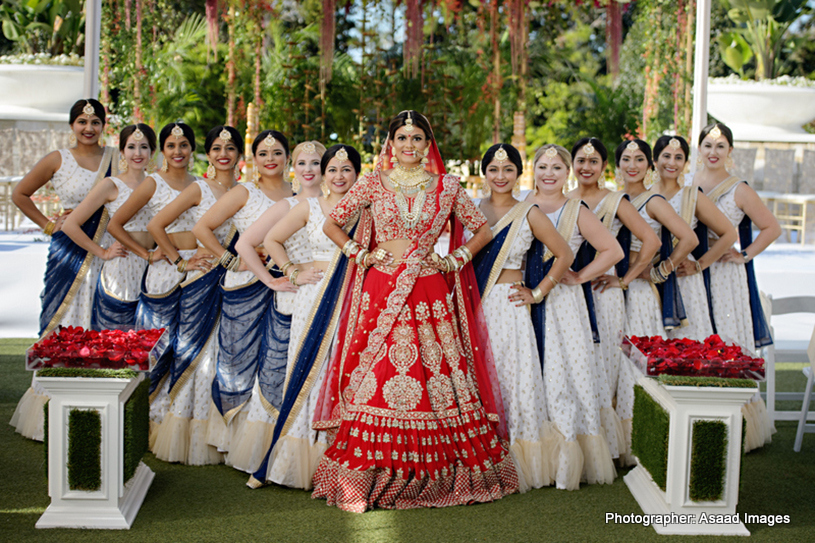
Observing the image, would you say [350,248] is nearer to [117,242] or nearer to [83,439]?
[83,439]

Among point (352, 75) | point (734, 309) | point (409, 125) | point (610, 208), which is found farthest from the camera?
point (352, 75)

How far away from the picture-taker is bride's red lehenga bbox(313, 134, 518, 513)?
10.4 ft

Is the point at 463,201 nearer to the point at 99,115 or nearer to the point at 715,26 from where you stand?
the point at 99,115

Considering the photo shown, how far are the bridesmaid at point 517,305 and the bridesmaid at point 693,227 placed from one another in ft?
3.10

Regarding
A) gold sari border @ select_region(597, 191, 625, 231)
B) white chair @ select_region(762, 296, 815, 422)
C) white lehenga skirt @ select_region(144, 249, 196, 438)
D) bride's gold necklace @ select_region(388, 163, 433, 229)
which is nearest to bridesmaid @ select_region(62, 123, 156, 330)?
white lehenga skirt @ select_region(144, 249, 196, 438)

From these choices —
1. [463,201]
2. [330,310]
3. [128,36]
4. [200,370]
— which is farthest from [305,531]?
[128,36]

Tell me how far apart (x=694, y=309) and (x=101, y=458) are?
2.88 metres

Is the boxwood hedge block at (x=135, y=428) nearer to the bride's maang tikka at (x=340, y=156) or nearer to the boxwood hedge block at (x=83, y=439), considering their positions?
the boxwood hedge block at (x=83, y=439)

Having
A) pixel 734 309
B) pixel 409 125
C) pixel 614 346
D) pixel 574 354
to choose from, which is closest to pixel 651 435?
pixel 574 354

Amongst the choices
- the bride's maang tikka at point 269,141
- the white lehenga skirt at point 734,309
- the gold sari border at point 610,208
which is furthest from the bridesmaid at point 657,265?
the bride's maang tikka at point 269,141

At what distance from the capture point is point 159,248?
3945 mm

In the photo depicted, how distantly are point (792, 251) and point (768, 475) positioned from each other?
663 cm

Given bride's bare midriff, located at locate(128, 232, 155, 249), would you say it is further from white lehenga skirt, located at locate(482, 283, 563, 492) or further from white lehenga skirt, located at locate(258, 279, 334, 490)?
white lehenga skirt, located at locate(482, 283, 563, 492)

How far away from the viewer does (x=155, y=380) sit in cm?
392
